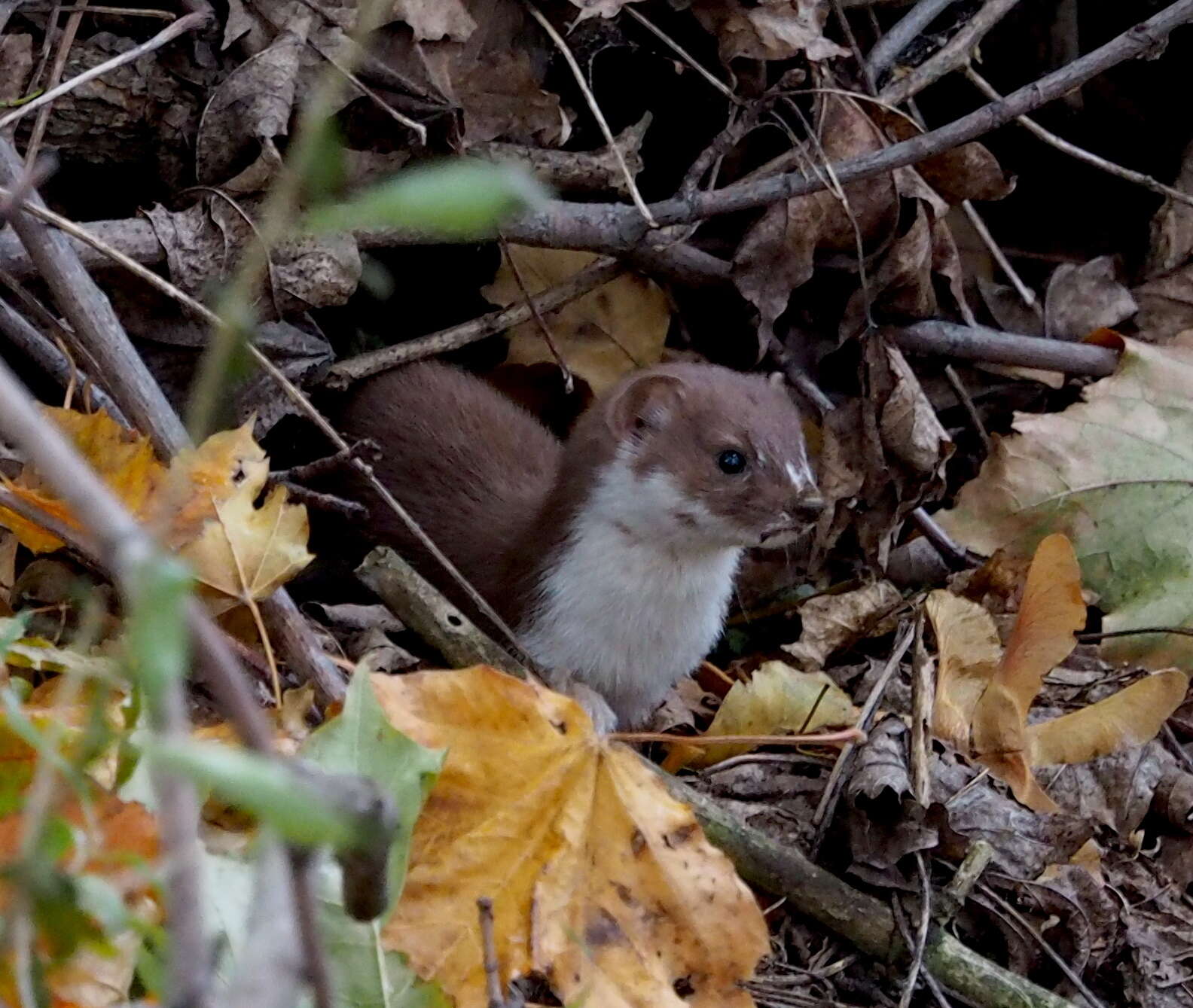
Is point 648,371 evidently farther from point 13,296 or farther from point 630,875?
point 630,875

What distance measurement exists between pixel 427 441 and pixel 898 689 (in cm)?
130

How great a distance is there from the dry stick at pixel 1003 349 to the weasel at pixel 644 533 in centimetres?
57

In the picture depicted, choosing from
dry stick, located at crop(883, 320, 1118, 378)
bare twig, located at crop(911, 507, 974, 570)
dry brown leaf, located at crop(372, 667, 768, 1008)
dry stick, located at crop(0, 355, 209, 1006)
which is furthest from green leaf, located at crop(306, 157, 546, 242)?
dry stick, located at crop(883, 320, 1118, 378)

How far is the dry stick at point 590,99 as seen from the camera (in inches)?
128

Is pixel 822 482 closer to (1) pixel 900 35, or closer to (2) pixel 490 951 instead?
(1) pixel 900 35

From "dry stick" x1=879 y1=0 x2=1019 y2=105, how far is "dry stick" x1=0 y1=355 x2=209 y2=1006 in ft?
11.2

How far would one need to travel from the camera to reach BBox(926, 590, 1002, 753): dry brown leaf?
2840 millimetres

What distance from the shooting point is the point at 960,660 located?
296 centimetres

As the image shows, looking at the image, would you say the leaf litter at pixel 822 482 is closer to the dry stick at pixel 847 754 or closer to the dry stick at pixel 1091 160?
the dry stick at pixel 847 754

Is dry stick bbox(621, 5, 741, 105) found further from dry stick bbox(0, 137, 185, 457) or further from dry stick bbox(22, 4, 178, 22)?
dry stick bbox(0, 137, 185, 457)

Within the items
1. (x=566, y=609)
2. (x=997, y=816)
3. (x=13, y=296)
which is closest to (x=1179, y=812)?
(x=997, y=816)

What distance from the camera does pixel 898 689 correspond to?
316cm

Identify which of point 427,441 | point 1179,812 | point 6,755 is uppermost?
point 6,755

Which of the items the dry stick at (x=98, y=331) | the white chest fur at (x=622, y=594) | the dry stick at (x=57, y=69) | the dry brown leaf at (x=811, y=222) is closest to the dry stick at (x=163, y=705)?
the dry stick at (x=98, y=331)
